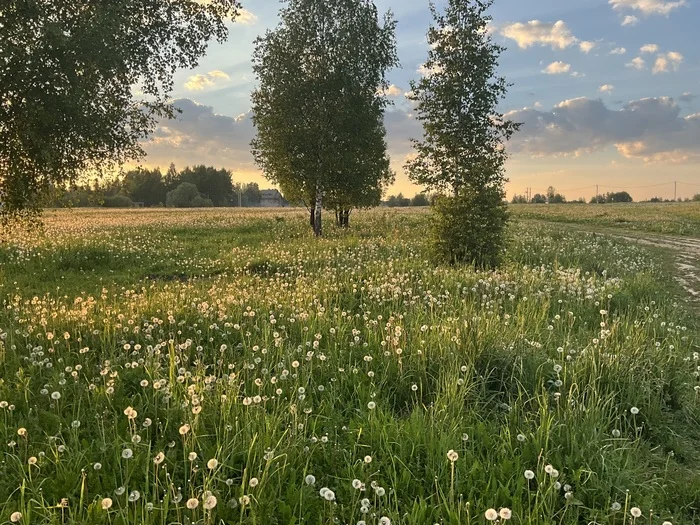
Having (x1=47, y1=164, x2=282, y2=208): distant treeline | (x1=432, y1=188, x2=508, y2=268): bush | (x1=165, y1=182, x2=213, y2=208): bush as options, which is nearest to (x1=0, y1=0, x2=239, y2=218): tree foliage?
(x1=432, y1=188, x2=508, y2=268): bush

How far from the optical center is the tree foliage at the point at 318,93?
78.6ft

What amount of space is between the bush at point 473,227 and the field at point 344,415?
5.29 m

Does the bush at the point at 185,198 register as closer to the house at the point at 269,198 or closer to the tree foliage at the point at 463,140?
the house at the point at 269,198

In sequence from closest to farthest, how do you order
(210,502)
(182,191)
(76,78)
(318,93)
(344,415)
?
(210,502), (344,415), (76,78), (318,93), (182,191)

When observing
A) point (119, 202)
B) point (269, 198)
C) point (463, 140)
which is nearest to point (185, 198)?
point (119, 202)

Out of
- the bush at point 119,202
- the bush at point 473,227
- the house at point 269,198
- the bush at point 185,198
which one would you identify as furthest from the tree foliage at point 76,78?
the house at point 269,198

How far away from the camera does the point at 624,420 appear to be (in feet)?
15.7

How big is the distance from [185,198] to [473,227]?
342 feet

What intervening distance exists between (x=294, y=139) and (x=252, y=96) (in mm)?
3809

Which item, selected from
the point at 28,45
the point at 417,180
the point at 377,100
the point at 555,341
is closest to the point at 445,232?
the point at 417,180

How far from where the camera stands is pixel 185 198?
355 ft

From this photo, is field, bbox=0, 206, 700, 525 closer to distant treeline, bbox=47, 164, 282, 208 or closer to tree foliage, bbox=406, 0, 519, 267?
tree foliage, bbox=406, 0, 519, 267

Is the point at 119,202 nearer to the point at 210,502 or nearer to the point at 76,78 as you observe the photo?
the point at 76,78

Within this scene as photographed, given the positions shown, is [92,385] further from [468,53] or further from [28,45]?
[468,53]
